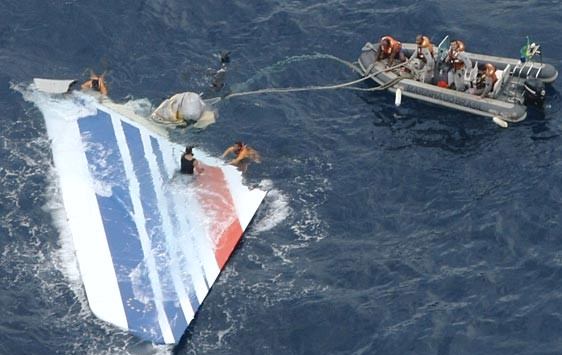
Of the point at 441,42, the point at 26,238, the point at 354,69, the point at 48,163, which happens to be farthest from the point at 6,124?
the point at 441,42

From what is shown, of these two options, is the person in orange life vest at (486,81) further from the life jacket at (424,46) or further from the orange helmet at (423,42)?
the orange helmet at (423,42)

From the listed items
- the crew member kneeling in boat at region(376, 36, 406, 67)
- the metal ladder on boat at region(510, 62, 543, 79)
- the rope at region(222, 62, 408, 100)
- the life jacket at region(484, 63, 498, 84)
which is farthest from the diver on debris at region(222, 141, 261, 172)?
the metal ladder on boat at region(510, 62, 543, 79)

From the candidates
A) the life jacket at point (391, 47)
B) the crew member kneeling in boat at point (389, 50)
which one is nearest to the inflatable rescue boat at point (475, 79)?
the crew member kneeling in boat at point (389, 50)

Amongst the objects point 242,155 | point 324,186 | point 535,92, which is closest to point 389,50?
point 535,92

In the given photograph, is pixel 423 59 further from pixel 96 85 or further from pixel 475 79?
pixel 96 85

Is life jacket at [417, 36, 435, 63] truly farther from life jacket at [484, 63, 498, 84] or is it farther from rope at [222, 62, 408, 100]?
life jacket at [484, 63, 498, 84]

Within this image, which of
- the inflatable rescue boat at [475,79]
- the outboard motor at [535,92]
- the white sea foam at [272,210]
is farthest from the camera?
the inflatable rescue boat at [475,79]
